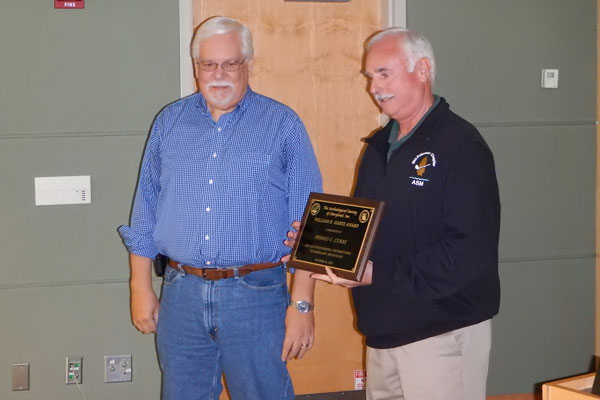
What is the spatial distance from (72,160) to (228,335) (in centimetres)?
152

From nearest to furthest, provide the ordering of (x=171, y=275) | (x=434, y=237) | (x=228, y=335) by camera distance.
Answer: (x=434, y=237) < (x=228, y=335) < (x=171, y=275)

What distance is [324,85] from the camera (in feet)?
11.7

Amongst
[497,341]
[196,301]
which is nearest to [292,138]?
[196,301]

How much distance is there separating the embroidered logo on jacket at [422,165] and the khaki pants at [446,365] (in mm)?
446

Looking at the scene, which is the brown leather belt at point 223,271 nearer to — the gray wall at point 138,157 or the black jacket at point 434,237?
the black jacket at point 434,237

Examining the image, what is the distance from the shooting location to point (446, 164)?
78.3 inches

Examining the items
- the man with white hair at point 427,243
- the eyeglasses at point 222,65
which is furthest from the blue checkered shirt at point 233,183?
the man with white hair at point 427,243

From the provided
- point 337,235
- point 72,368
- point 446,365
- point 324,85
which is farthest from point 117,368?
point 446,365

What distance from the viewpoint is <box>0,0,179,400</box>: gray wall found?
326 centimetres

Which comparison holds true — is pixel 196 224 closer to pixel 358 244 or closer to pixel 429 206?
pixel 358 244

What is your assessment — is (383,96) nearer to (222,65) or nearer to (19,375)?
(222,65)

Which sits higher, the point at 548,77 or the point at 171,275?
the point at 548,77

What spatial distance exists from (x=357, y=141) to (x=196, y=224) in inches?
61.9

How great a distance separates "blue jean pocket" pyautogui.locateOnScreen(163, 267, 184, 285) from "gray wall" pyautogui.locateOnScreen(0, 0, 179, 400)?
1.13m
